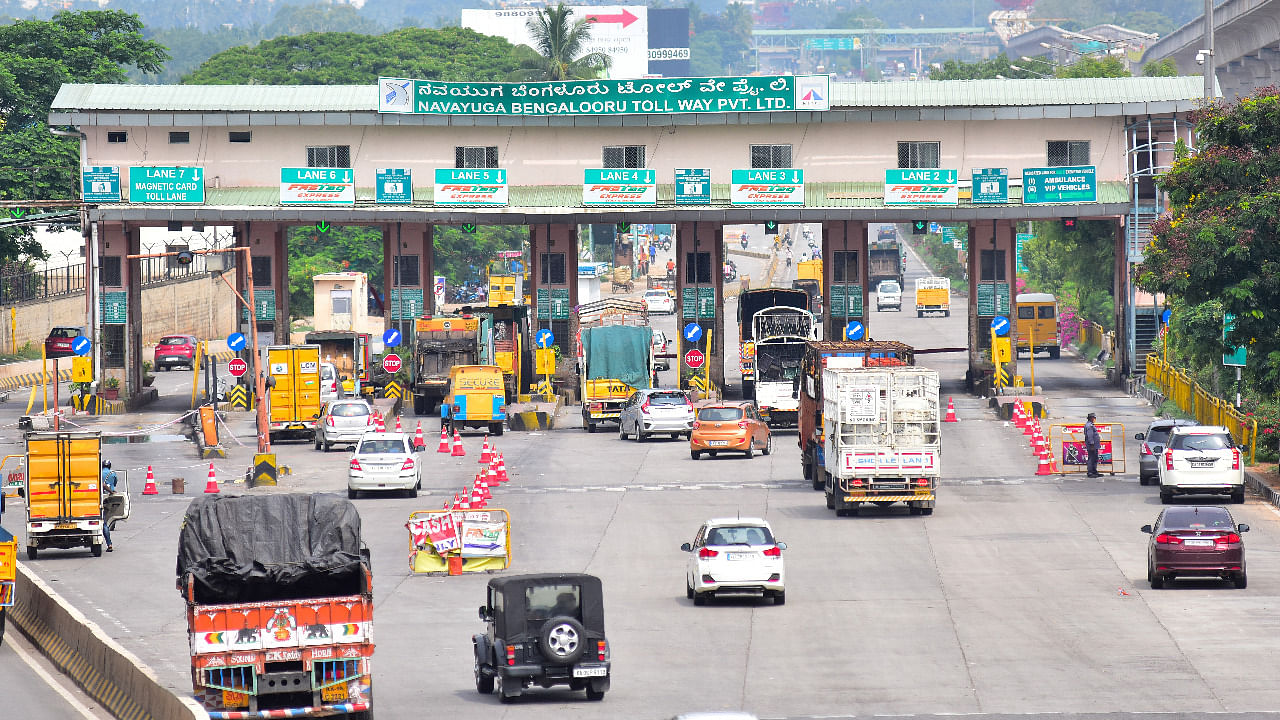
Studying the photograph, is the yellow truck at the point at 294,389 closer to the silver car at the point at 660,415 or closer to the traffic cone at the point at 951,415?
the silver car at the point at 660,415

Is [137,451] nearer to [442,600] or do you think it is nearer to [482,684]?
[442,600]

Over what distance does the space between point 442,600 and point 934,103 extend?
44.6m

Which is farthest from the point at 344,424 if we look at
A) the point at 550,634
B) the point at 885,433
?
the point at 550,634

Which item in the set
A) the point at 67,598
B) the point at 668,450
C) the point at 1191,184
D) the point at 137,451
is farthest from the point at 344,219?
the point at 67,598

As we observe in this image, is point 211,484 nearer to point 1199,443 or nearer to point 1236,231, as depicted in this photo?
point 1199,443

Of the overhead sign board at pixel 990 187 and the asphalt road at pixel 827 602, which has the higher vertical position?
the overhead sign board at pixel 990 187

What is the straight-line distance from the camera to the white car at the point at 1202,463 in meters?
41.8

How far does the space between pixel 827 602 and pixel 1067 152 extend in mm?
45329

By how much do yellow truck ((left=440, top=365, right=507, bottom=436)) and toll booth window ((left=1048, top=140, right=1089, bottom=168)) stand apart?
2442 cm

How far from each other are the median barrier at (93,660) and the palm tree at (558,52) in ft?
334

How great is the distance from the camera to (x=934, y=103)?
7138 centimetres

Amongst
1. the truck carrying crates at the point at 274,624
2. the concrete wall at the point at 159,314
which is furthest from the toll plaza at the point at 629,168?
the truck carrying crates at the point at 274,624

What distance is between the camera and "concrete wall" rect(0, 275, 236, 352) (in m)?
86.5

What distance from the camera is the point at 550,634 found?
75.6ft
